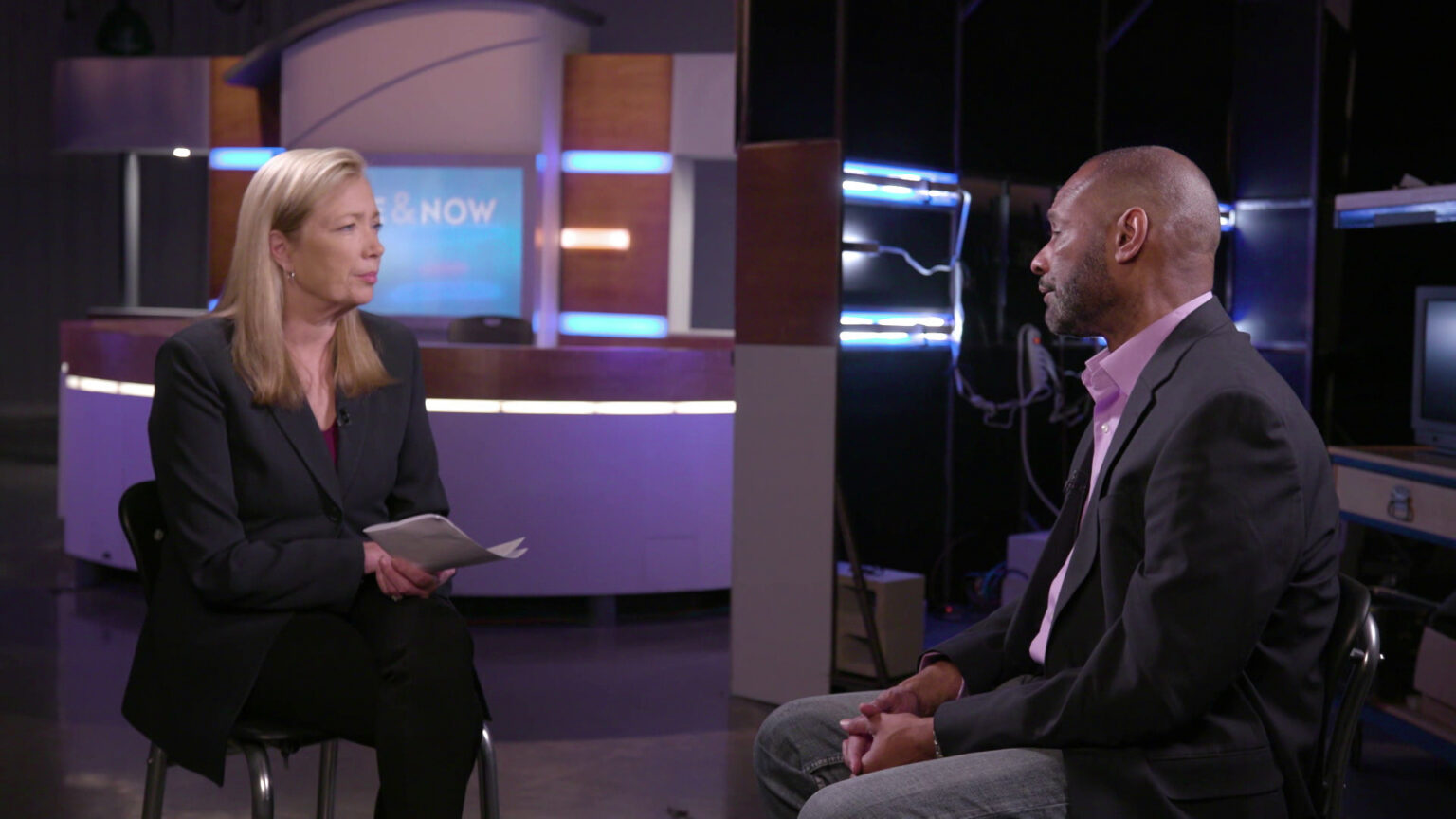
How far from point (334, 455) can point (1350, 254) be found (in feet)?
13.4

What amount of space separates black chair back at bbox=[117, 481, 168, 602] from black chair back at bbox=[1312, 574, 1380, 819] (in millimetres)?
1754

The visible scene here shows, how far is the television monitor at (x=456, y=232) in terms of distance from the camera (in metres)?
8.53

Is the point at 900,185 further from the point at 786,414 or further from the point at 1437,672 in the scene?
the point at 1437,672

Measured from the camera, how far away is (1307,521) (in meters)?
1.62

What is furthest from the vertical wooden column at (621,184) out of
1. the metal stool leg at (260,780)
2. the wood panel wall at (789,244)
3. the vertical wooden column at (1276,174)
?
the metal stool leg at (260,780)

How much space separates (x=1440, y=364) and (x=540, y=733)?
2.82 metres

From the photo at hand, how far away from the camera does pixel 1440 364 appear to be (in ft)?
13.1

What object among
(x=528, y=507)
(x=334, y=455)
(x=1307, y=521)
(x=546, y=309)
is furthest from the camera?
(x=546, y=309)

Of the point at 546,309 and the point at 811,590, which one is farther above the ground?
the point at 546,309

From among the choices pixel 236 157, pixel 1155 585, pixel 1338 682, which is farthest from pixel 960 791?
pixel 236 157

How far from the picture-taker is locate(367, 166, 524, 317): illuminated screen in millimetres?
8570

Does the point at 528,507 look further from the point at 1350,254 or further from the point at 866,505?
the point at 1350,254

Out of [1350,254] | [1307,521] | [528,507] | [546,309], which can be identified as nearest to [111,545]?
[528,507]

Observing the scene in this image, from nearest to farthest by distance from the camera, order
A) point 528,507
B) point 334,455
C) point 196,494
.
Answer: point 196,494 < point 334,455 < point 528,507
